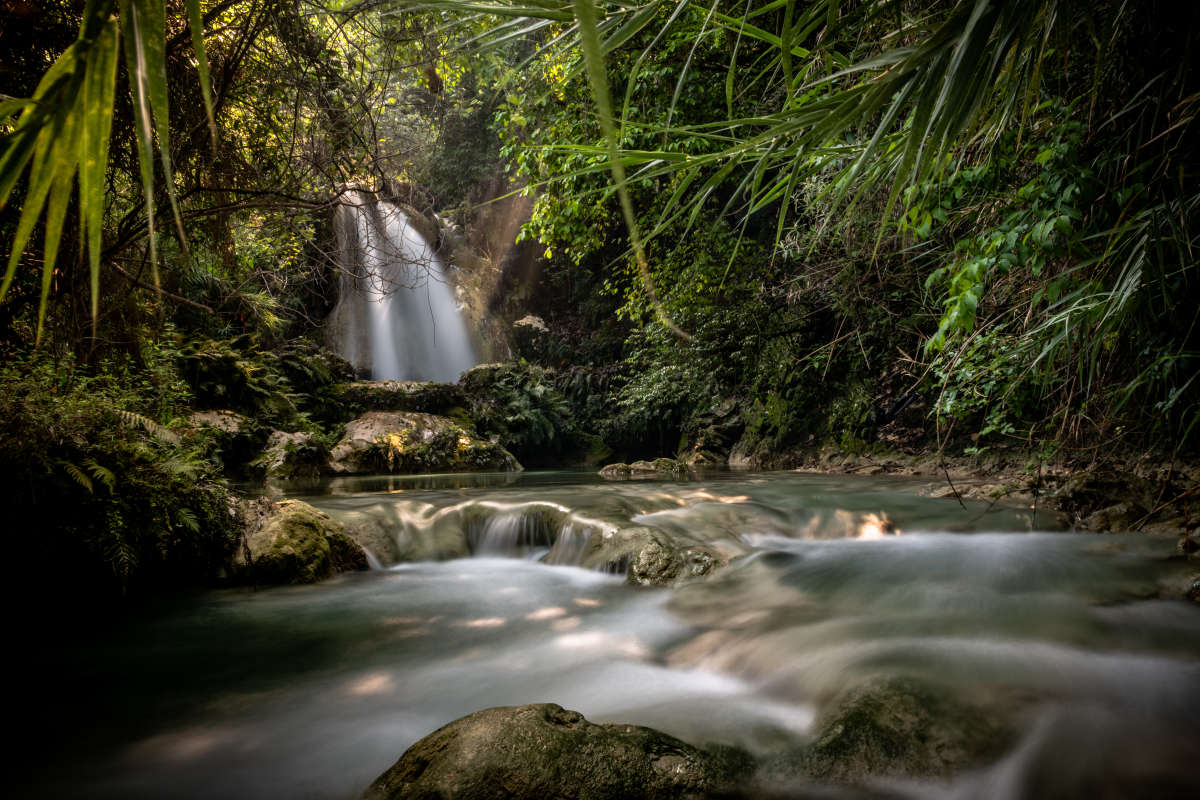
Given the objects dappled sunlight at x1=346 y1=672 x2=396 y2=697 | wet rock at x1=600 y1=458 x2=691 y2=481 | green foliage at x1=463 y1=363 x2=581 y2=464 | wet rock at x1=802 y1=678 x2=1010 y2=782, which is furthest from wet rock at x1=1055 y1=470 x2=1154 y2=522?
green foliage at x1=463 y1=363 x2=581 y2=464

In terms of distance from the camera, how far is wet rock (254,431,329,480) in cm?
884

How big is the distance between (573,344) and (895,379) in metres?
11.1

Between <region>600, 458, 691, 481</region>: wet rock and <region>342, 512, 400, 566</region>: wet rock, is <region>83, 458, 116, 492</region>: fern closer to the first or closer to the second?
<region>342, 512, 400, 566</region>: wet rock

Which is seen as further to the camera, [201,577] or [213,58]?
[201,577]

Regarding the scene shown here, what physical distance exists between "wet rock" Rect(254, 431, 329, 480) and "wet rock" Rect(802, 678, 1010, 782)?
28.9 feet

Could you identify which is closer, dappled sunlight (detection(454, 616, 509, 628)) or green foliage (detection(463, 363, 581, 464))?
dappled sunlight (detection(454, 616, 509, 628))

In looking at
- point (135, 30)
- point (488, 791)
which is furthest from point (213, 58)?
point (488, 791)

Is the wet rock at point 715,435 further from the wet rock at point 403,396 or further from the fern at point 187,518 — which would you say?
the fern at point 187,518

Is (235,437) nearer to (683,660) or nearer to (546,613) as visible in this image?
(546,613)

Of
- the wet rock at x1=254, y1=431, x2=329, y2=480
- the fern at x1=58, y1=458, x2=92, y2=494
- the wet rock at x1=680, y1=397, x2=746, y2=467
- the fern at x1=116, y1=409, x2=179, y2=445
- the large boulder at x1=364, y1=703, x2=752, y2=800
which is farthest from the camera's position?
the wet rock at x1=680, y1=397, x2=746, y2=467

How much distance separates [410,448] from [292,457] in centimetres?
256

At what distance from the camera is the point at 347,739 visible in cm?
231

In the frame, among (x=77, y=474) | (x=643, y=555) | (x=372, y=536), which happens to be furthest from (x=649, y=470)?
(x=77, y=474)

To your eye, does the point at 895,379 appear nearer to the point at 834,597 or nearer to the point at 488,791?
the point at 834,597
